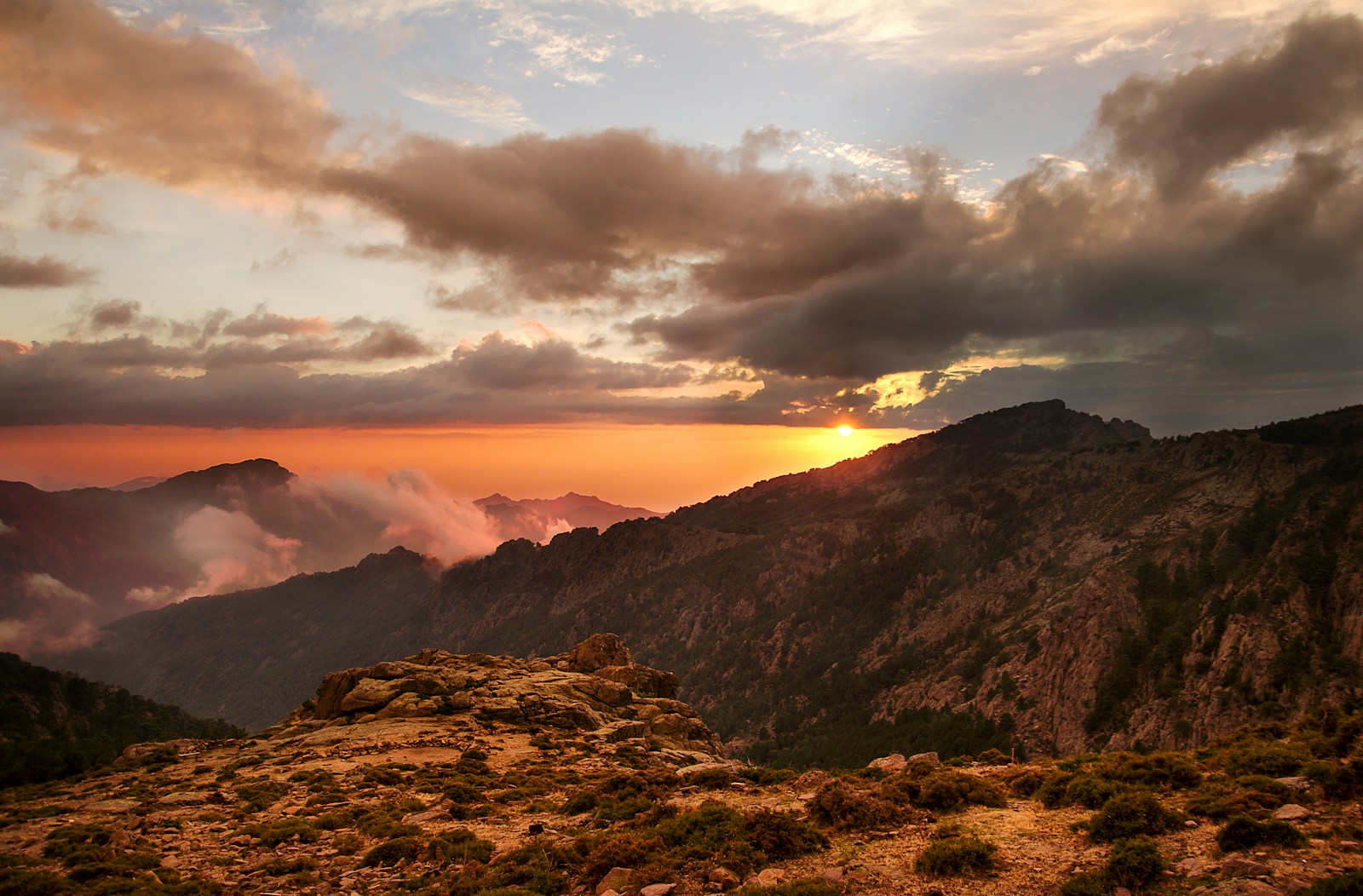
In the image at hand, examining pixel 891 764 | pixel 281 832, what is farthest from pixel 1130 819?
pixel 281 832

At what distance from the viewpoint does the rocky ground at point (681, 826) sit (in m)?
20.2

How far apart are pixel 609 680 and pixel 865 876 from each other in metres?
68.7

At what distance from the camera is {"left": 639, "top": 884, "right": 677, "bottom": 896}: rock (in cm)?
2038

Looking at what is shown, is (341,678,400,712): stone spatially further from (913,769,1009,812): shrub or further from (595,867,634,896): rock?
(913,769,1009,812): shrub

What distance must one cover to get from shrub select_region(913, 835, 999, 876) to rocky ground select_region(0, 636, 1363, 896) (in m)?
0.07

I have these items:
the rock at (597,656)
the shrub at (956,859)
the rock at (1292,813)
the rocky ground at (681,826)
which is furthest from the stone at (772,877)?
the rock at (597,656)

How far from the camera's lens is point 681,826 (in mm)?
26016

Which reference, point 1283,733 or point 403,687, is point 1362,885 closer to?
point 1283,733

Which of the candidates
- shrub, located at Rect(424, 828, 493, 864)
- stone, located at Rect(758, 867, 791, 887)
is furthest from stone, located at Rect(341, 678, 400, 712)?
stone, located at Rect(758, 867, 791, 887)

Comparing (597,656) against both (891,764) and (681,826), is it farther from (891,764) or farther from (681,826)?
(681,826)

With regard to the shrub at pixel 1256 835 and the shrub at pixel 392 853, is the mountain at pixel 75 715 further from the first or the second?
the shrub at pixel 1256 835

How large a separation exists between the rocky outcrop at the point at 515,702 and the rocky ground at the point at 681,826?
15948 mm

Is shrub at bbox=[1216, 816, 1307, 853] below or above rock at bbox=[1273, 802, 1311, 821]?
above

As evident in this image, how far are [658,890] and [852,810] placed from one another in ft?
31.5
